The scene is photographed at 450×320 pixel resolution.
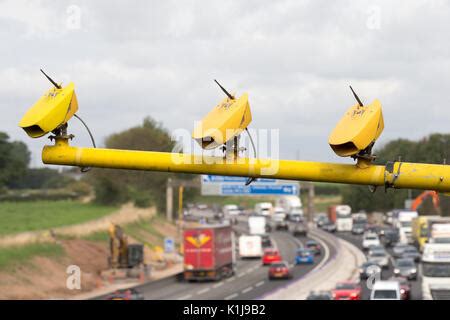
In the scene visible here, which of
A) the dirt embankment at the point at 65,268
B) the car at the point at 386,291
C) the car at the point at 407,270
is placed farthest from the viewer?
the car at the point at 407,270

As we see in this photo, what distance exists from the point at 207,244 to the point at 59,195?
68.1 meters

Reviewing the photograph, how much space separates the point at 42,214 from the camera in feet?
294

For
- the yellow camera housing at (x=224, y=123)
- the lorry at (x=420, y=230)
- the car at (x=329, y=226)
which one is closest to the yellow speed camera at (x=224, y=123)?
the yellow camera housing at (x=224, y=123)

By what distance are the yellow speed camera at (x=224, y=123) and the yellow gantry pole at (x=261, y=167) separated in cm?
60

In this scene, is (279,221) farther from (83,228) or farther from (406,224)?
(83,228)

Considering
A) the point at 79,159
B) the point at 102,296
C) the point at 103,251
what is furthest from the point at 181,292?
the point at 79,159

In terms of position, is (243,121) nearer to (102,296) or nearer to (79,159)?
(79,159)

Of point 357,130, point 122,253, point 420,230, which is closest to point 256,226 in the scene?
point 420,230

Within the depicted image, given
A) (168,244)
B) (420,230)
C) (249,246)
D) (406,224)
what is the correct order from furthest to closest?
(406,224) → (249,246) → (420,230) → (168,244)

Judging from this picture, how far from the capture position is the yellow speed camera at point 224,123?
28.5 feet

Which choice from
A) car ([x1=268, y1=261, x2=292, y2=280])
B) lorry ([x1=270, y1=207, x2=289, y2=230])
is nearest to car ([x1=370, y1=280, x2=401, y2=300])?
car ([x1=268, y1=261, x2=292, y2=280])

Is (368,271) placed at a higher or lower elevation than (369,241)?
higher

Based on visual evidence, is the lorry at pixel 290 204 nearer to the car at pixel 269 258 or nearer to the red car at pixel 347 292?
the car at pixel 269 258

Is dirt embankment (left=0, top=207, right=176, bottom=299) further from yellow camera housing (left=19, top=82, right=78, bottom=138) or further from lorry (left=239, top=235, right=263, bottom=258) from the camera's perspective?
yellow camera housing (left=19, top=82, right=78, bottom=138)
